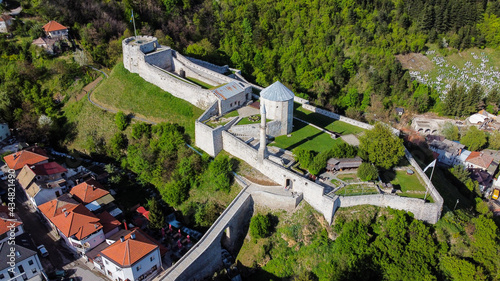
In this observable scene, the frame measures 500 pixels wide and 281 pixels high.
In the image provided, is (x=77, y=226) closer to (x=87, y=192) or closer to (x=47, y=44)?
(x=87, y=192)

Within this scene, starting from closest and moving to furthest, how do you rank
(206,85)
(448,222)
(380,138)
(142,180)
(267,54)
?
1. (448,222)
2. (380,138)
3. (142,180)
4. (206,85)
5. (267,54)

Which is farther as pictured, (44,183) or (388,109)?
(388,109)

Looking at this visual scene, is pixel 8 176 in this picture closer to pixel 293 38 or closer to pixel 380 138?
pixel 380 138

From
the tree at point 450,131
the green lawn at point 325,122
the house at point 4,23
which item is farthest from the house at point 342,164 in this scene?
the house at point 4,23

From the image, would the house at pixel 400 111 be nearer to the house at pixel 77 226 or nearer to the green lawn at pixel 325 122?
the green lawn at pixel 325 122

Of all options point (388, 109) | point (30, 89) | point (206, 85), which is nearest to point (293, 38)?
point (388, 109)

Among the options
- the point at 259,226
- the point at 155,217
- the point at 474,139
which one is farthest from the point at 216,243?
the point at 474,139
